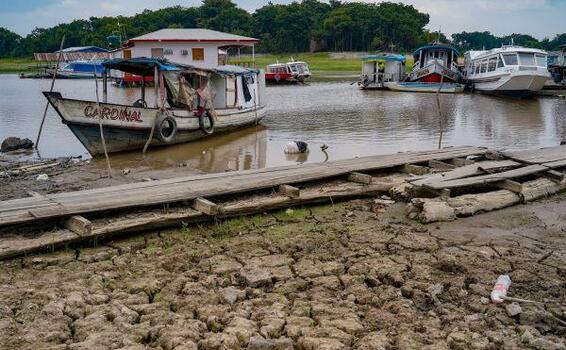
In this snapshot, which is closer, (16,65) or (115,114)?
(115,114)

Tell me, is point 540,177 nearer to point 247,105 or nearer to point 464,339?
point 464,339

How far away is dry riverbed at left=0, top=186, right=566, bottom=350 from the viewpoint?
3.93 m

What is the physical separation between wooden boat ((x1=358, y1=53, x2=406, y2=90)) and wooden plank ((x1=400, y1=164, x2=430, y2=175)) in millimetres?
29763

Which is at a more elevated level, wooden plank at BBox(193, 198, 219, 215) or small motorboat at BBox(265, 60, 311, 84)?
small motorboat at BBox(265, 60, 311, 84)

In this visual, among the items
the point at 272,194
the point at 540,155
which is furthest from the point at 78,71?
the point at 272,194

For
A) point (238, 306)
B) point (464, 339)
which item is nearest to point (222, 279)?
point (238, 306)

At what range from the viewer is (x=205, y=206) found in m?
6.42

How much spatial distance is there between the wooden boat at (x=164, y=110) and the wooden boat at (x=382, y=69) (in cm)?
2178

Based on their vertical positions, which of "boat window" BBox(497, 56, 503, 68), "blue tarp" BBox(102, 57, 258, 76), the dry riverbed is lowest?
the dry riverbed

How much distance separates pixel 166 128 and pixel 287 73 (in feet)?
105

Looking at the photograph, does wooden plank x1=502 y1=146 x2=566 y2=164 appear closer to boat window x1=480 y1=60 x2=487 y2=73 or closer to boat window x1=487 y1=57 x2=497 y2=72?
boat window x1=487 y1=57 x2=497 y2=72

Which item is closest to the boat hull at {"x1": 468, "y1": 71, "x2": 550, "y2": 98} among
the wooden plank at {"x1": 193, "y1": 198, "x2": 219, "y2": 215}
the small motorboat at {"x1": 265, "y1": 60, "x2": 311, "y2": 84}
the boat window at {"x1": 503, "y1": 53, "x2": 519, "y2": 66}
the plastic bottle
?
the boat window at {"x1": 503, "y1": 53, "x2": 519, "y2": 66}

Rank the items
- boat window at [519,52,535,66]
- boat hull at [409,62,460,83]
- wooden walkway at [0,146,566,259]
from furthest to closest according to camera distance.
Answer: boat hull at [409,62,460,83]
boat window at [519,52,535,66]
wooden walkway at [0,146,566,259]

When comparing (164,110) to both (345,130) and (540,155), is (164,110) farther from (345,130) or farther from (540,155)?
(540,155)
